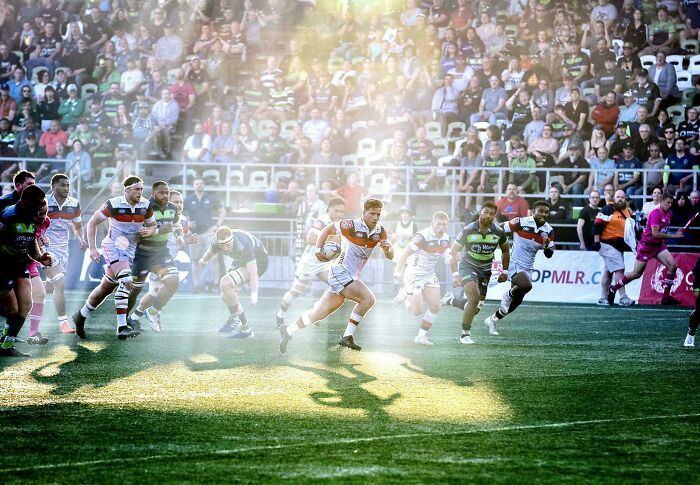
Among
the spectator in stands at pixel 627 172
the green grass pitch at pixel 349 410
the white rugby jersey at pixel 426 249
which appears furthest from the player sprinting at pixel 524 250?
the spectator in stands at pixel 627 172

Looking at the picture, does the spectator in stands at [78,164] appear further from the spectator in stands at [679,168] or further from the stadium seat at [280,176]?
the spectator in stands at [679,168]

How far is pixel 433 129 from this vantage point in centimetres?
2527

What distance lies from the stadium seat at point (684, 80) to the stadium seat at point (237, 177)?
10551mm

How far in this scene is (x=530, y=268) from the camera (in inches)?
669

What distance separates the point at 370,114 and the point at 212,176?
164 inches

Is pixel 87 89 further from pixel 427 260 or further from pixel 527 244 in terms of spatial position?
pixel 527 244

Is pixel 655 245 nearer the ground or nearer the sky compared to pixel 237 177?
nearer the ground

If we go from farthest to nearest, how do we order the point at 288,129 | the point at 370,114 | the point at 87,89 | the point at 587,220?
the point at 87,89 < the point at 288,129 < the point at 370,114 < the point at 587,220

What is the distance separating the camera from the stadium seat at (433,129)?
992 inches

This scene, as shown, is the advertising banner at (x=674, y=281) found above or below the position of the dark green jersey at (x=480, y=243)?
below

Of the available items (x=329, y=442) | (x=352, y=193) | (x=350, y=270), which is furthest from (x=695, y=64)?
(x=329, y=442)

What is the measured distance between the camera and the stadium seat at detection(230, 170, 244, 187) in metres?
25.2

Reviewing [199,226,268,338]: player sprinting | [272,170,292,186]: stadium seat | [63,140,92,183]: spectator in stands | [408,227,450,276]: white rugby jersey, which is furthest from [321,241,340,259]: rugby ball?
[63,140,92,183]: spectator in stands

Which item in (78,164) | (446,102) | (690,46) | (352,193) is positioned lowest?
(352,193)
